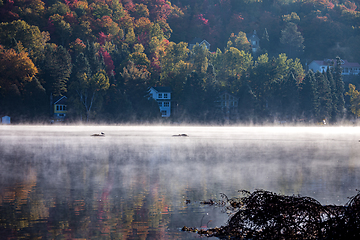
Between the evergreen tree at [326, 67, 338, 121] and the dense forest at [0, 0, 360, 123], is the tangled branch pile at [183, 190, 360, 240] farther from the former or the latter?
the evergreen tree at [326, 67, 338, 121]

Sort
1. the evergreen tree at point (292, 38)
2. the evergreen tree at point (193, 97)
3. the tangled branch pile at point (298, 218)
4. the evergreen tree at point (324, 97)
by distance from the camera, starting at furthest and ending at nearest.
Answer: the evergreen tree at point (292, 38), the evergreen tree at point (324, 97), the evergreen tree at point (193, 97), the tangled branch pile at point (298, 218)

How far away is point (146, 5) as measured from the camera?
604 feet

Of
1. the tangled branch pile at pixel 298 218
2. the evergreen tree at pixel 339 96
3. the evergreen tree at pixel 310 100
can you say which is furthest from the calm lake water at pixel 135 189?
the evergreen tree at pixel 339 96

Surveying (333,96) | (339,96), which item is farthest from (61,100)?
(339,96)

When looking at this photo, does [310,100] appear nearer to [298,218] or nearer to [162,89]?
[162,89]

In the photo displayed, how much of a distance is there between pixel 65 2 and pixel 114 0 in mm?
19605

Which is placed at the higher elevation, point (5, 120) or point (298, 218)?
point (5, 120)

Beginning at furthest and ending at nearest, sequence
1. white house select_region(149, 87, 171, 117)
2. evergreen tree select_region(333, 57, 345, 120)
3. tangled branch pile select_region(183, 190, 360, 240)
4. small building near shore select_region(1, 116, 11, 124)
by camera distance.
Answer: evergreen tree select_region(333, 57, 345, 120), white house select_region(149, 87, 171, 117), small building near shore select_region(1, 116, 11, 124), tangled branch pile select_region(183, 190, 360, 240)

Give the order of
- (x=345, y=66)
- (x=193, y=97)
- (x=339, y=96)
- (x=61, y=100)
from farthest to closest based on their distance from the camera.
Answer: (x=345, y=66) → (x=339, y=96) → (x=193, y=97) → (x=61, y=100)

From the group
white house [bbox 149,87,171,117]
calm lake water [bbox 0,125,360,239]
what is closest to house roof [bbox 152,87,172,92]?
white house [bbox 149,87,171,117]

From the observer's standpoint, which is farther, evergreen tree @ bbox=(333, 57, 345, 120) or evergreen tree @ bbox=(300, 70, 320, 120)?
evergreen tree @ bbox=(333, 57, 345, 120)

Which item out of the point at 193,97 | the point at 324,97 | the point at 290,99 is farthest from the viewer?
the point at 324,97

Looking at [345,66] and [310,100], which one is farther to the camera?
[345,66]

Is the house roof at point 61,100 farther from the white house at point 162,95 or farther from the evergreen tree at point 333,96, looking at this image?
the evergreen tree at point 333,96
